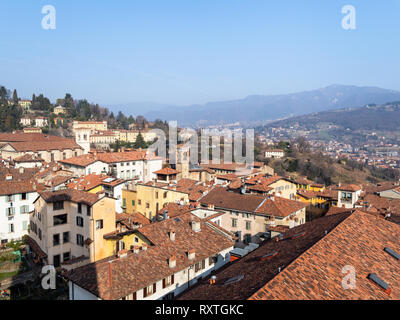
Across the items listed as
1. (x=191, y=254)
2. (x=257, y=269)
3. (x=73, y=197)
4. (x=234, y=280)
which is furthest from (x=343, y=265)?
(x=73, y=197)

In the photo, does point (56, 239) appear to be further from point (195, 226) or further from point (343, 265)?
point (343, 265)

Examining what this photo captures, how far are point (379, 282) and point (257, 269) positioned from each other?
11.3ft

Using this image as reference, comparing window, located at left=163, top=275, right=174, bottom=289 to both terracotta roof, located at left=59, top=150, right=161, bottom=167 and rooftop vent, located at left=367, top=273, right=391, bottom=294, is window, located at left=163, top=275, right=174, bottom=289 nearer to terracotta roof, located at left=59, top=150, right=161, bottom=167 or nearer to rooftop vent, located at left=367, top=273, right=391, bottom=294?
rooftop vent, located at left=367, top=273, right=391, bottom=294

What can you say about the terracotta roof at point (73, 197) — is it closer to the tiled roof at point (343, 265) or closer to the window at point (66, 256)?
the window at point (66, 256)

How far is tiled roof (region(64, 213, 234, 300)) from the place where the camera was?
13320 mm

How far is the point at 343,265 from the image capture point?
10031 mm

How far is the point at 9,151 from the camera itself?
194ft

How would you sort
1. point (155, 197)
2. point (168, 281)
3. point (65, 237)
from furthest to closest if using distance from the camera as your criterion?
1. point (155, 197)
2. point (65, 237)
3. point (168, 281)

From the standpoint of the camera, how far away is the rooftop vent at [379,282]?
913 centimetres

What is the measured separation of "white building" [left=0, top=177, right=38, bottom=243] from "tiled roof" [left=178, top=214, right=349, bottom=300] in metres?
23.6

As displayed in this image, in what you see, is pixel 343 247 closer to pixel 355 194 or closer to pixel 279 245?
pixel 279 245

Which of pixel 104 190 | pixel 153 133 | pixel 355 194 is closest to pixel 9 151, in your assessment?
pixel 104 190
